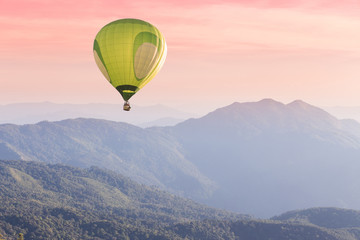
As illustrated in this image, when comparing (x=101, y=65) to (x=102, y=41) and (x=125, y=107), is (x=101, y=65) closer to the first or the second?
(x=102, y=41)

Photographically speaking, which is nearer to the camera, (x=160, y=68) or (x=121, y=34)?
(x=121, y=34)

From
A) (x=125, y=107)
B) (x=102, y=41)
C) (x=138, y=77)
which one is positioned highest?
(x=102, y=41)

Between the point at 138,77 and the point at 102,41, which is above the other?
the point at 102,41

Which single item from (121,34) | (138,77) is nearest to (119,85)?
(138,77)

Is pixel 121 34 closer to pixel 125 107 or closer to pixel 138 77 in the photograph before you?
pixel 138 77
